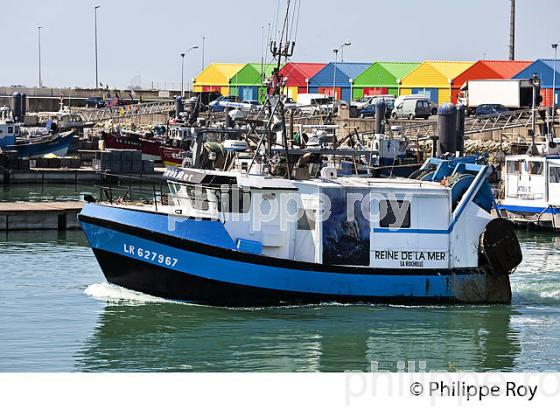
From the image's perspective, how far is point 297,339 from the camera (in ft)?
68.8

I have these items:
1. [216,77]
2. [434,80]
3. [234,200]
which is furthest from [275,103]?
[216,77]

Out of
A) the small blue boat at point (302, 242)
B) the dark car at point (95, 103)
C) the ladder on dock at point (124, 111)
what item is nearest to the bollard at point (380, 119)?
the ladder on dock at point (124, 111)

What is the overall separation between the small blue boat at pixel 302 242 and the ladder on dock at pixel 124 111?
60830mm

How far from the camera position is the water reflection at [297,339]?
19.7 m

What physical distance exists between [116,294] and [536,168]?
61.6 ft

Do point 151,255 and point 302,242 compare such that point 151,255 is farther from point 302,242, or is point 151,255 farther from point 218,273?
point 302,242

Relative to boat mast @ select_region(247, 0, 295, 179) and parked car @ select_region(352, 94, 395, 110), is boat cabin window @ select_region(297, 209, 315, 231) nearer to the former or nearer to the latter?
boat mast @ select_region(247, 0, 295, 179)

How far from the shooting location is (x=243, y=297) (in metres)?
22.7

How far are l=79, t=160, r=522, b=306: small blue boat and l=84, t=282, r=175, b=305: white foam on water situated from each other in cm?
20

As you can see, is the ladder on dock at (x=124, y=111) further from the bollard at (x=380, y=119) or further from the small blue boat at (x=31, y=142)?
the bollard at (x=380, y=119)

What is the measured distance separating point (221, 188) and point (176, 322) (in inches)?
101

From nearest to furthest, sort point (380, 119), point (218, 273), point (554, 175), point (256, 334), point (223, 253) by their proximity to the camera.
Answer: point (256, 334)
point (223, 253)
point (218, 273)
point (554, 175)
point (380, 119)

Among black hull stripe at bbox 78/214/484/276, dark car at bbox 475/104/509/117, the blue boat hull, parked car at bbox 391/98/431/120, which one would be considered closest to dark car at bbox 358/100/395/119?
parked car at bbox 391/98/431/120
